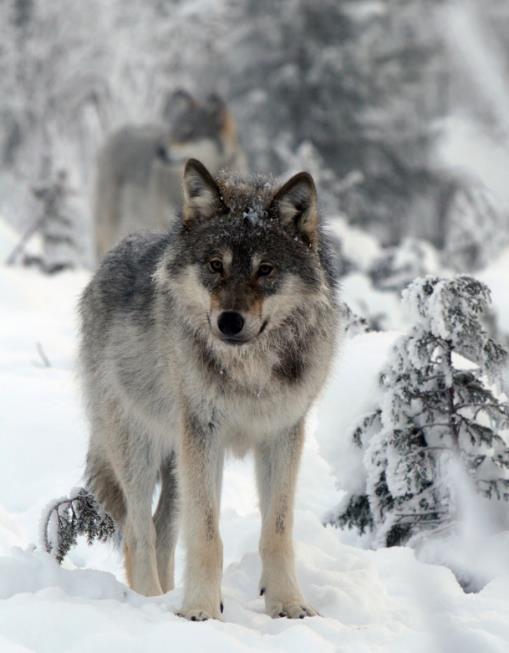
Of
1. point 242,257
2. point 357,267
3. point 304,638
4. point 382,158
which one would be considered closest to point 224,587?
point 304,638

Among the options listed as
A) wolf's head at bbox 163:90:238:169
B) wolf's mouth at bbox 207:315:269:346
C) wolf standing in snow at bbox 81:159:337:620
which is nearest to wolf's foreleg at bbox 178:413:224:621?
wolf standing in snow at bbox 81:159:337:620

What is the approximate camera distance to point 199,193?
3.99 m

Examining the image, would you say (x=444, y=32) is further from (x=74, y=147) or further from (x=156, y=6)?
(x=156, y=6)

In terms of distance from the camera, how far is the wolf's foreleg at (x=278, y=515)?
3.96m

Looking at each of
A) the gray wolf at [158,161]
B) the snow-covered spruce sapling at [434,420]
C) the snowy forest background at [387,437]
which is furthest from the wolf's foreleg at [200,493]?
the gray wolf at [158,161]

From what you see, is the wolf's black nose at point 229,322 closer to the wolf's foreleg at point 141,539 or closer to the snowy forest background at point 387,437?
the snowy forest background at point 387,437

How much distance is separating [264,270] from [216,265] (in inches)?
6.9

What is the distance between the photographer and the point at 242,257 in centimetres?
374

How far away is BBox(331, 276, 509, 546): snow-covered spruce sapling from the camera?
468 cm

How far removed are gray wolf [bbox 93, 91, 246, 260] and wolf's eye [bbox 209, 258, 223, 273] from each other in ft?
24.9

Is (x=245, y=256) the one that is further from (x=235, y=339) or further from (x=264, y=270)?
(x=235, y=339)

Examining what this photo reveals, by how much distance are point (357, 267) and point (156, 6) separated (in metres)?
13.4

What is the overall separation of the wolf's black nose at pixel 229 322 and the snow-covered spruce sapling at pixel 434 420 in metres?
1.33

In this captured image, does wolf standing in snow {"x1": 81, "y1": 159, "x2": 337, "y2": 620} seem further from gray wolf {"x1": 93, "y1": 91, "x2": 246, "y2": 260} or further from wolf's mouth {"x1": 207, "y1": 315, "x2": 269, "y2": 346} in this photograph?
gray wolf {"x1": 93, "y1": 91, "x2": 246, "y2": 260}
